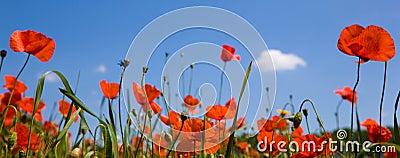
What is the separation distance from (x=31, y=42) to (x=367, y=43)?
3.08 feet

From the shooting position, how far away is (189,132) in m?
1.08

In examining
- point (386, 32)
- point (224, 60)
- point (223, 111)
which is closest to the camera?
point (386, 32)

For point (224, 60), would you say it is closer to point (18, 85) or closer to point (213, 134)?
point (213, 134)

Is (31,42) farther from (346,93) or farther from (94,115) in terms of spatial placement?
(346,93)

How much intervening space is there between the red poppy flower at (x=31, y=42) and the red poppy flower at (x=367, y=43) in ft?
2.79

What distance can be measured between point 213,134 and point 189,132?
9 centimetres

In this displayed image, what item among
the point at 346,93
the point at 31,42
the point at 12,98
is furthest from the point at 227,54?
the point at 12,98

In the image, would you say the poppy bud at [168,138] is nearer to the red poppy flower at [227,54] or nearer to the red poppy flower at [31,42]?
the red poppy flower at [31,42]

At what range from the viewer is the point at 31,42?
1309 millimetres

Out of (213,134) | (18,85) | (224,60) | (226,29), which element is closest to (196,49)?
(226,29)

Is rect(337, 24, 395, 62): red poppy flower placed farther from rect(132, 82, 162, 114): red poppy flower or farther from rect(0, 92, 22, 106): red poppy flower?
rect(0, 92, 22, 106): red poppy flower

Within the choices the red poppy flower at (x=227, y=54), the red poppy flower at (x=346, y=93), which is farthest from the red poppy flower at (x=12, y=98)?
the red poppy flower at (x=346, y=93)

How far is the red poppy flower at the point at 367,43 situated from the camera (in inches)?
40.9

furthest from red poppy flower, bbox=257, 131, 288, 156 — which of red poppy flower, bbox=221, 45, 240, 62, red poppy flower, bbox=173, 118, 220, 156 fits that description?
red poppy flower, bbox=221, 45, 240, 62
